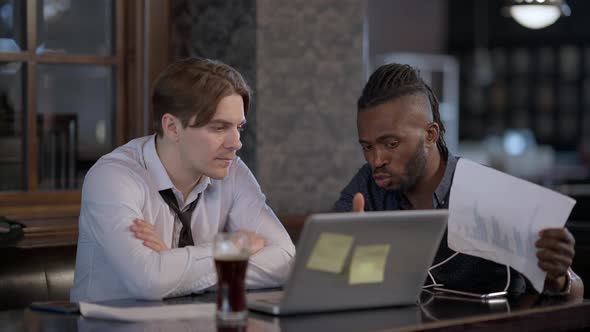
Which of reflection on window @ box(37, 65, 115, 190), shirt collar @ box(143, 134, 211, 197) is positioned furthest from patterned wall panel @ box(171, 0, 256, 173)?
shirt collar @ box(143, 134, 211, 197)

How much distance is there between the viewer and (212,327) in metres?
1.99

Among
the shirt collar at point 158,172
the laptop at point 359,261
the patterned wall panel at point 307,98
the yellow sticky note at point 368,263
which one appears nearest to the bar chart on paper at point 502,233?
the laptop at point 359,261

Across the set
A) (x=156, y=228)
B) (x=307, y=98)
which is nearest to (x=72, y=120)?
(x=307, y=98)

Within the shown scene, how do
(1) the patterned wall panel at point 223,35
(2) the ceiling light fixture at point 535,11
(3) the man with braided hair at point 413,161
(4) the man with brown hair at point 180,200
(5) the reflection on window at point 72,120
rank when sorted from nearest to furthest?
(4) the man with brown hair at point 180,200, (3) the man with braided hair at point 413,161, (5) the reflection on window at point 72,120, (1) the patterned wall panel at point 223,35, (2) the ceiling light fixture at point 535,11

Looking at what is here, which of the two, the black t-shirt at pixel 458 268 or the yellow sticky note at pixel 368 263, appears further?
the black t-shirt at pixel 458 268

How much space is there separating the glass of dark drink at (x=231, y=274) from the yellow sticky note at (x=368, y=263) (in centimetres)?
25

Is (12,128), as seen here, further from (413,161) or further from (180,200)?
(413,161)

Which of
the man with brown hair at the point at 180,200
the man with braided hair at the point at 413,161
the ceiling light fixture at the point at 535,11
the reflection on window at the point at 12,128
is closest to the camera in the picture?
the man with brown hair at the point at 180,200

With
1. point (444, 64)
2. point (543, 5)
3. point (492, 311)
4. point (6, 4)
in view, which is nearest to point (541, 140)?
point (444, 64)

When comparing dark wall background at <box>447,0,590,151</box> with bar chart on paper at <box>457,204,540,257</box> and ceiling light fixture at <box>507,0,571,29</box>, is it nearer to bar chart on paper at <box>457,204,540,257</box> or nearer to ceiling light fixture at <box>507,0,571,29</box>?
ceiling light fixture at <box>507,0,571,29</box>

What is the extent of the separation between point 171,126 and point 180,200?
21 centimetres

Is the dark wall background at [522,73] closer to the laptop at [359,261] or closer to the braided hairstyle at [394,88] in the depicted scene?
the braided hairstyle at [394,88]

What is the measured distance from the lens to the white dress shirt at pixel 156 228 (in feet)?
7.91

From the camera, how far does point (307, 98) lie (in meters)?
4.17
